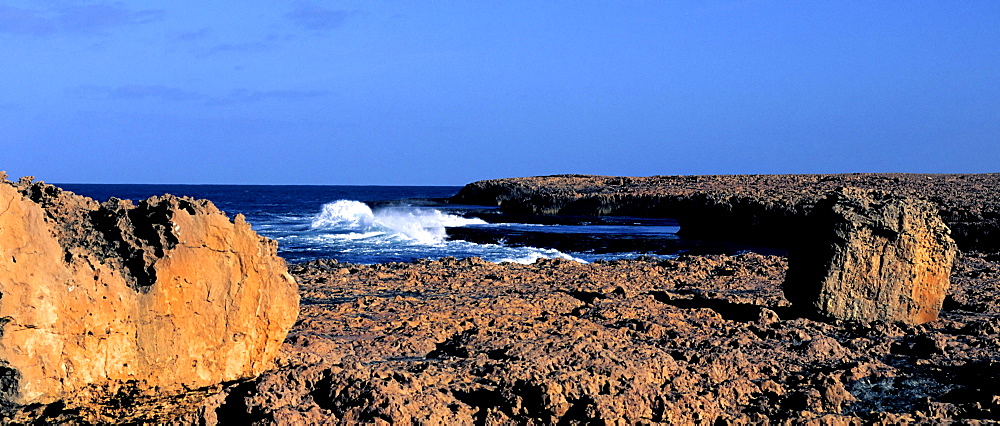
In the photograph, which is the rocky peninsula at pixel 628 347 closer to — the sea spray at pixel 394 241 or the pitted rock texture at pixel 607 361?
the pitted rock texture at pixel 607 361

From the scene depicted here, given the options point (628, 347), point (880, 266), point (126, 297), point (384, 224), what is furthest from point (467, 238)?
point (126, 297)

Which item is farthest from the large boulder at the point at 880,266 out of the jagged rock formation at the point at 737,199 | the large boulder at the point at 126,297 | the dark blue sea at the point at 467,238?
the dark blue sea at the point at 467,238

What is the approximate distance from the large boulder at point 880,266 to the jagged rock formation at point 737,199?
0.85 m

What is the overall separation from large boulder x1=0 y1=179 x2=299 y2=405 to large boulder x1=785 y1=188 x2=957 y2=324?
510cm

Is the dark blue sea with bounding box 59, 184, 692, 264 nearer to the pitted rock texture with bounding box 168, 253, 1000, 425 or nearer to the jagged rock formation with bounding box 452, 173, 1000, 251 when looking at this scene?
the jagged rock formation with bounding box 452, 173, 1000, 251

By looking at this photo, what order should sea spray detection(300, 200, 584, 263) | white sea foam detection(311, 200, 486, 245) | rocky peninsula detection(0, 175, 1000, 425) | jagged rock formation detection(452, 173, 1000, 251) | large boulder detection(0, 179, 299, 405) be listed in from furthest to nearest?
white sea foam detection(311, 200, 486, 245) < jagged rock formation detection(452, 173, 1000, 251) < sea spray detection(300, 200, 584, 263) < rocky peninsula detection(0, 175, 1000, 425) < large boulder detection(0, 179, 299, 405)

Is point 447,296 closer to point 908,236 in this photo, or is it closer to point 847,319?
point 847,319

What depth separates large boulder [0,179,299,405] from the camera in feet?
14.8

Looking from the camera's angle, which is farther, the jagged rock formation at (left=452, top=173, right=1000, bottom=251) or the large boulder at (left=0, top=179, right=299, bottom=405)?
the jagged rock formation at (left=452, top=173, right=1000, bottom=251)

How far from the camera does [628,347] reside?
6527 millimetres

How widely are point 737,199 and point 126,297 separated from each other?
27780 millimetres

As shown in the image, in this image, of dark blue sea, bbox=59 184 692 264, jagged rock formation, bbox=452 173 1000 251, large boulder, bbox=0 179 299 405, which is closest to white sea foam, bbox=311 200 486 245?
dark blue sea, bbox=59 184 692 264

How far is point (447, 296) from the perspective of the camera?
9320 mm

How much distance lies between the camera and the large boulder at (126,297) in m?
4.51
